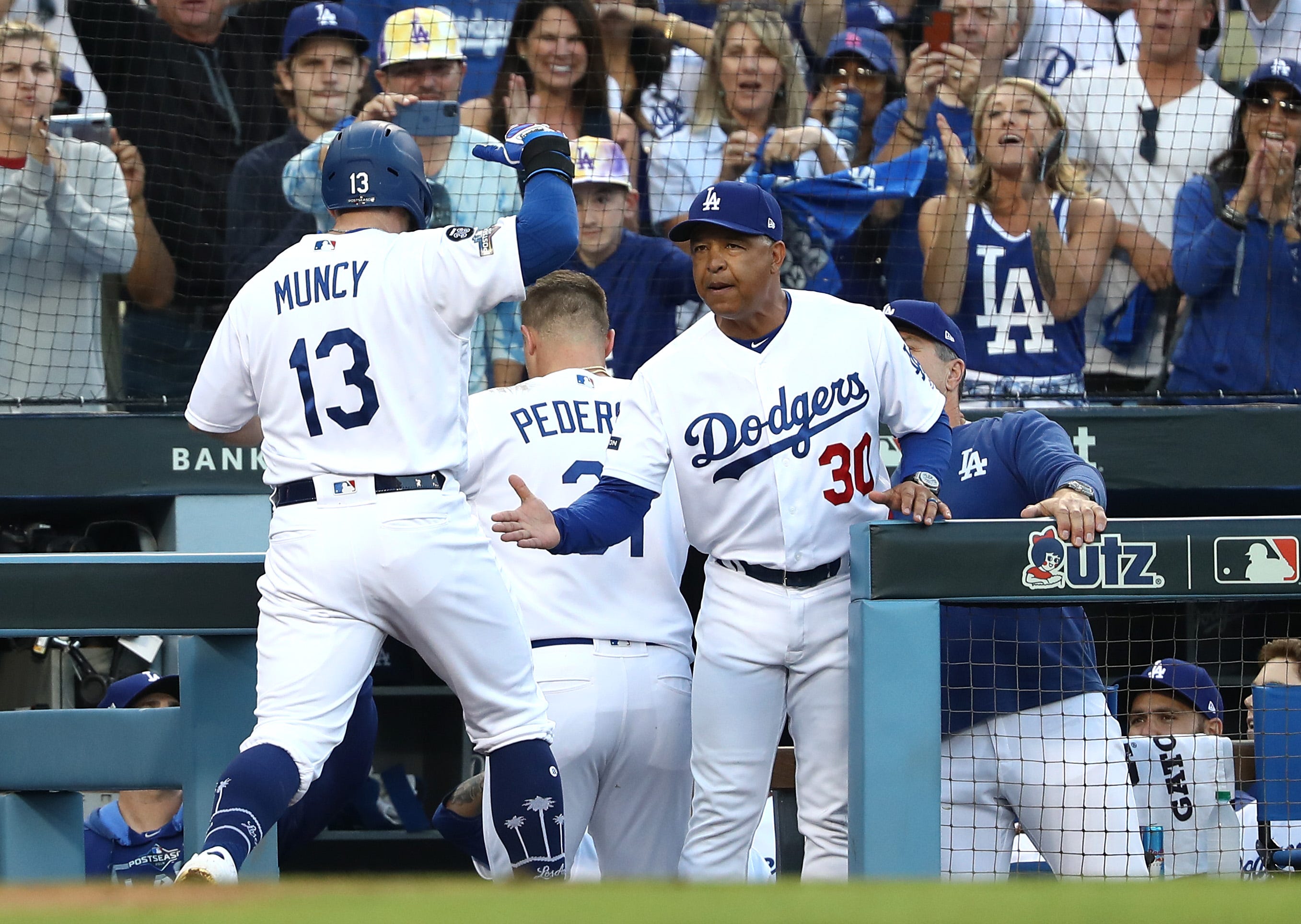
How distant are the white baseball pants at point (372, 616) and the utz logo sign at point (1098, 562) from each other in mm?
961

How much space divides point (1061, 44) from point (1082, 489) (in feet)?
13.7

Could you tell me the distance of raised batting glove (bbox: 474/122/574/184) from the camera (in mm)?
3023

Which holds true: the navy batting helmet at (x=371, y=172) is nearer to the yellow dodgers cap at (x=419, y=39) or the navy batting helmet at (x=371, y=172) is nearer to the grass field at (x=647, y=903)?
the grass field at (x=647, y=903)

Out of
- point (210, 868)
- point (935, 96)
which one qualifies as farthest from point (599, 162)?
point (210, 868)

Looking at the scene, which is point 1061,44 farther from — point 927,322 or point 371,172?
point 371,172

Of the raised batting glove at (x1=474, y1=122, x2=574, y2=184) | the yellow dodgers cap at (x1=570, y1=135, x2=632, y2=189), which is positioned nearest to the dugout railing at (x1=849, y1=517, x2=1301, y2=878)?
the raised batting glove at (x1=474, y1=122, x2=574, y2=184)

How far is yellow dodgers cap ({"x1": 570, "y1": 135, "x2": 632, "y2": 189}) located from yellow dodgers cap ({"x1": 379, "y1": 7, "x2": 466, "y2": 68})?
662 millimetres

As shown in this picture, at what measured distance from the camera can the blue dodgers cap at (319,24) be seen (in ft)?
20.0

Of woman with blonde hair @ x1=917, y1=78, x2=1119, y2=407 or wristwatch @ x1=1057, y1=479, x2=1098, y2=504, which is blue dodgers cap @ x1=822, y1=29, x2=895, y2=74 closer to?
woman with blonde hair @ x1=917, y1=78, x2=1119, y2=407

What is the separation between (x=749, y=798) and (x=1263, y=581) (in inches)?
42.0

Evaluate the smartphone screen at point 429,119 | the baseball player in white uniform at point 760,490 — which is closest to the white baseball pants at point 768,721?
the baseball player in white uniform at point 760,490

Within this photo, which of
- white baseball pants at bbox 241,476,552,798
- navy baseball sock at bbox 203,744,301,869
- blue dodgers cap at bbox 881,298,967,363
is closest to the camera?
navy baseball sock at bbox 203,744,301,869

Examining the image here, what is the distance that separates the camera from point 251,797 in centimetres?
261

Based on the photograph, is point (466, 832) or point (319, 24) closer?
point (466, 832)
